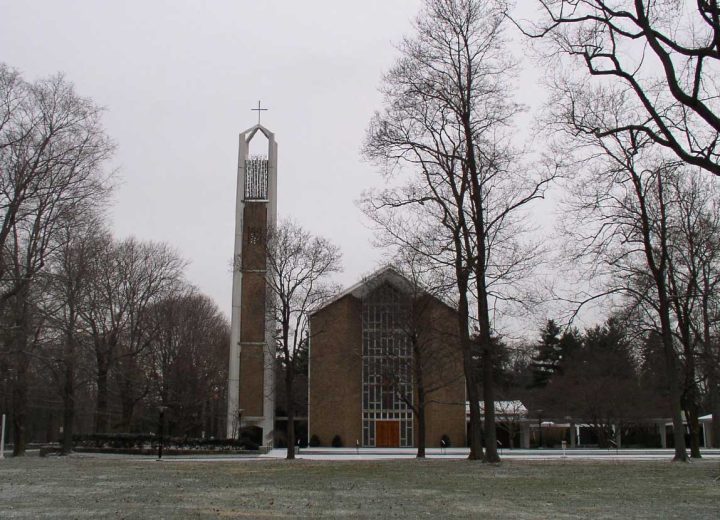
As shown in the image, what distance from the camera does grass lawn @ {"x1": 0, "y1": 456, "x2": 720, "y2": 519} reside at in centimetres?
1151

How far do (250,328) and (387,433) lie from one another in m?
13.9

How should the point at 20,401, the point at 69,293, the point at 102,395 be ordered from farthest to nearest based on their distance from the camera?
the point at 102,395, the point at 20,401, the point at 69,293

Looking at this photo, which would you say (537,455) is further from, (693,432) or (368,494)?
(368,494)

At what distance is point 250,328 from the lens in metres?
54.8

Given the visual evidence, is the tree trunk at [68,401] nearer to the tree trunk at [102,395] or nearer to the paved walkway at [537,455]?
the tree trunk at [102,395]

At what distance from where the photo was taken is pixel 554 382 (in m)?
59.2

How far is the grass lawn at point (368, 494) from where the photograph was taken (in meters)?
11.5

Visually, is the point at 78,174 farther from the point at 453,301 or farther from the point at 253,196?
the point at 253,196

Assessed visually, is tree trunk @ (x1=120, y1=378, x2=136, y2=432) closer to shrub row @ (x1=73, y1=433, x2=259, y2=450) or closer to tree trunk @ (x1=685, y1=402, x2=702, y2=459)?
shrub row @ (x1=73, y1=433, x2=259, y2=450)

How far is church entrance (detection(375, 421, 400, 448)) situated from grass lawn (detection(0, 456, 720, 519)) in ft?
132

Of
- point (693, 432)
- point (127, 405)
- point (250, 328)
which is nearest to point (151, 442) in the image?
point (127, 405)

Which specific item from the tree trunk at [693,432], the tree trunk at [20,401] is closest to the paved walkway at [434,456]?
the tree trunk at [693,432]

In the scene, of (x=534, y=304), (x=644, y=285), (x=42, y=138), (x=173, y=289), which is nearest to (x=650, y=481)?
(x=534, y=304)

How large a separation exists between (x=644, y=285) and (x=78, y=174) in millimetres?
19033
